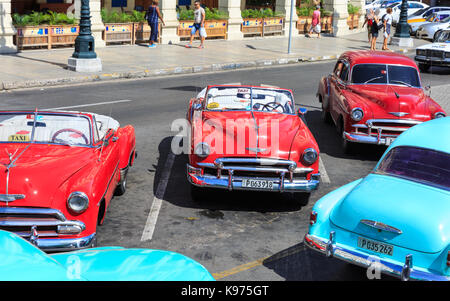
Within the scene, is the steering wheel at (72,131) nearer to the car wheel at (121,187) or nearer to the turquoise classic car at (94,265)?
the car wheel at (121,187)

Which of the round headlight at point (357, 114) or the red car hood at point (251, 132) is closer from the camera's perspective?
the red car hood at point (251, 132)

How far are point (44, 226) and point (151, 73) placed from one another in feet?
46.6

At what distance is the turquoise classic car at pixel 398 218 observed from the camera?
6004mm

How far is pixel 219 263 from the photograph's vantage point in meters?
7.12

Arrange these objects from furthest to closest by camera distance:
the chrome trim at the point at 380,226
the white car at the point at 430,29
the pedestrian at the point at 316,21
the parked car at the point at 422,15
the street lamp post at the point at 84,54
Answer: the parked car at the point at 422,15
the white car at the point at 430,29
the pedestrian at the point at 316,21
the street lamp post at the point at 84,54
the chrome trim at the point at 380,226

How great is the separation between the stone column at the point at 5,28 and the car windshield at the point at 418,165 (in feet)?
57.3

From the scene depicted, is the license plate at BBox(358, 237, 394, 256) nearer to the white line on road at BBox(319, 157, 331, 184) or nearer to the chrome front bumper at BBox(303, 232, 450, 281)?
the chrome front bumper at BBox(303, 232, 450, 281)

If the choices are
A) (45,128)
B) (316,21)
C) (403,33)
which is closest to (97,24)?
(316,21)

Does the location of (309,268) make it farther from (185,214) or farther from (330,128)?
(330,128)

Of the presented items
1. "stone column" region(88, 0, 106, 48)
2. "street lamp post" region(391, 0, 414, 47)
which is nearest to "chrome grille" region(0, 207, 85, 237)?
"stone column" region(88, 0, 106, 48)

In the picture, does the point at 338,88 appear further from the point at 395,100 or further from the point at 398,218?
the point at 398,218

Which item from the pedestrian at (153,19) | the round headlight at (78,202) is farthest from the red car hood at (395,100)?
the pedestrian at (153,19)

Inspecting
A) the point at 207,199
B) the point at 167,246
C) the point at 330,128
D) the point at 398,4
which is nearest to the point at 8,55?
the point at 330,128

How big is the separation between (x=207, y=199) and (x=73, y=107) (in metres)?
6.69
